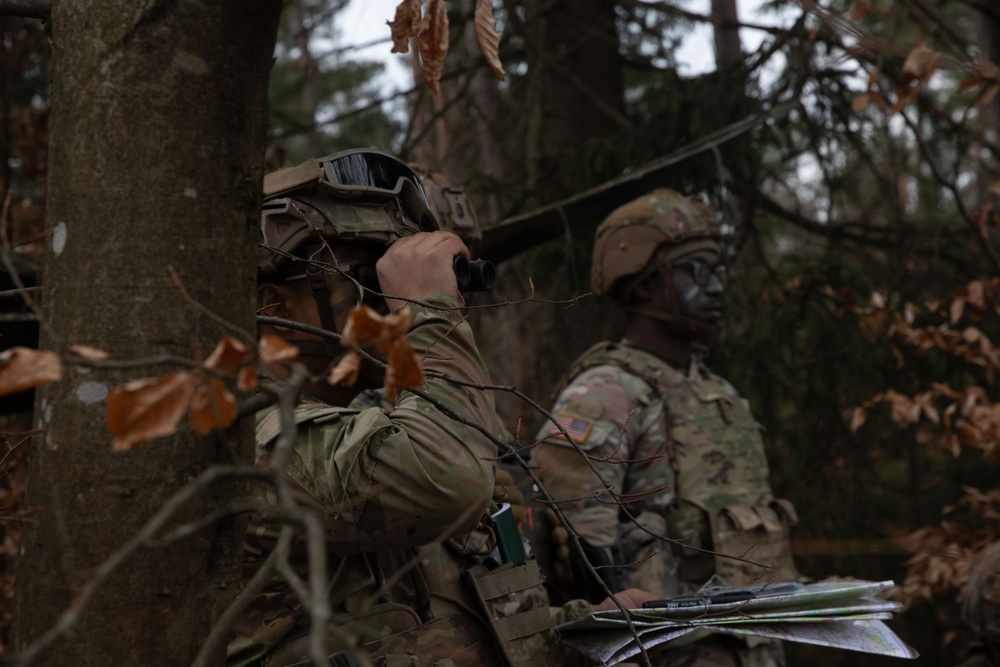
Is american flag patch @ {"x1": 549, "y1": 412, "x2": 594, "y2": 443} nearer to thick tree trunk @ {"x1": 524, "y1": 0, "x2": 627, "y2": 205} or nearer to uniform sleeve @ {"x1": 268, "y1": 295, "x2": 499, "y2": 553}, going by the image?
uniform sleeve @ {"x1": 268, "y1": 295, "x2": 499, "y2": 553}

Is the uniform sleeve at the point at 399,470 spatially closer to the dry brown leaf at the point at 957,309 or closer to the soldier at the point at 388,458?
the soldier at the point at 388,458

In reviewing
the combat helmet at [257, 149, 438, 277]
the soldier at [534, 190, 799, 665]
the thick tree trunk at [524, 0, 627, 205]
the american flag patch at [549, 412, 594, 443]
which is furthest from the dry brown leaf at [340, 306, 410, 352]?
the thick tree trunk at [524, 0, 627, 205]

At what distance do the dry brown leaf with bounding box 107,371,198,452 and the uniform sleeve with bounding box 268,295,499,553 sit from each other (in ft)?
2.91

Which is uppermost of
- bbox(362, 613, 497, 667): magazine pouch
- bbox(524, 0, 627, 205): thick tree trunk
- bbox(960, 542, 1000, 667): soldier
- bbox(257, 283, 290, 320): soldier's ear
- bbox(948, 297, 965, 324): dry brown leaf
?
bbox(524, 0, 627, 205): thick tree trunk

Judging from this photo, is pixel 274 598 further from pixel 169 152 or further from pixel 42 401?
pixel 169 152

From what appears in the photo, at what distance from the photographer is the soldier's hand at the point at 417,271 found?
235 cm

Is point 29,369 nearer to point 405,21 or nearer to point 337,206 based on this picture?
point 405,21

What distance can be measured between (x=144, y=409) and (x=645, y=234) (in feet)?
12.2

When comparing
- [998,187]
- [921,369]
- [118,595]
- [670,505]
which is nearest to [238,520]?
[118,595]

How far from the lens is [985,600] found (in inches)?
154

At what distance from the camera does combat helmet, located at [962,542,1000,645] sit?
12.7 feet

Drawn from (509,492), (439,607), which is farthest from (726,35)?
(439,607)

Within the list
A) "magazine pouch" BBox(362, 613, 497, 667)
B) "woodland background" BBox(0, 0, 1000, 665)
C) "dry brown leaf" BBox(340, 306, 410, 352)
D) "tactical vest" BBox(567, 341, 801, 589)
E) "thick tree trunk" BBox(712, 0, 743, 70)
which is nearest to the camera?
"dry brown leaf" BBox(340, 306, 410, 352)

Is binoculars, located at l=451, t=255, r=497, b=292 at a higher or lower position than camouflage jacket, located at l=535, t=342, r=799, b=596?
higher
